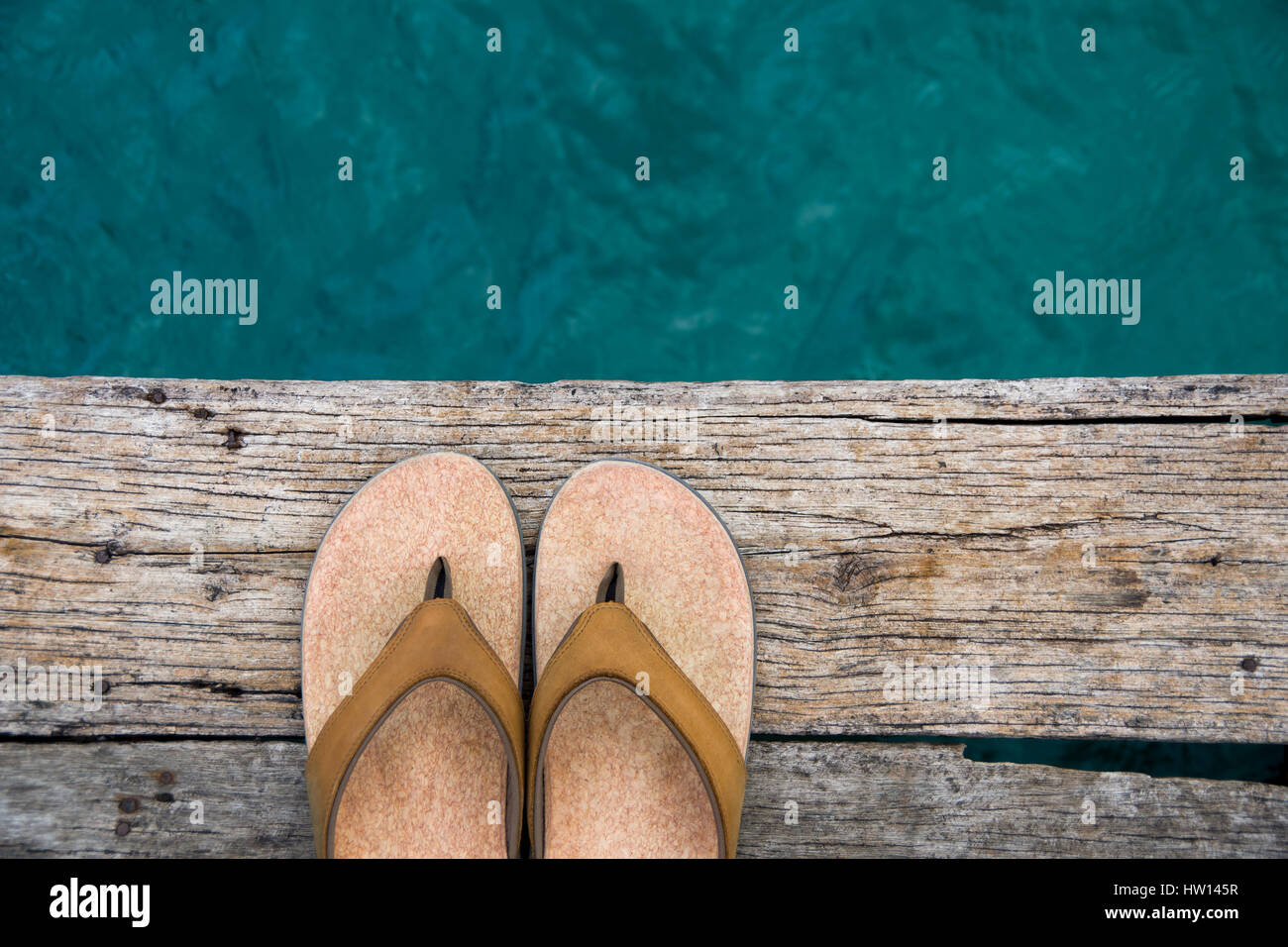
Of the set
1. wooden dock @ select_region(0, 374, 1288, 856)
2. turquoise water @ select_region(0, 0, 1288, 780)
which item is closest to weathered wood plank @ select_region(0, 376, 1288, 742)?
wooden dock @ select_region(0, 374, 1288, 856)

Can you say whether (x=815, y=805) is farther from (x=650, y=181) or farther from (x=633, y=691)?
(x=650, y=181)

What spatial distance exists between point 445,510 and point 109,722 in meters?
1.10

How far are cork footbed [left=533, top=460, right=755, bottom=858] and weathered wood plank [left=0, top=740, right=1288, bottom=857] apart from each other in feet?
0.76

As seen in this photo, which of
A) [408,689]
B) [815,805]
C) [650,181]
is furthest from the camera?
[650,181]

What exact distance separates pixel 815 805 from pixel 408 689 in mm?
1140

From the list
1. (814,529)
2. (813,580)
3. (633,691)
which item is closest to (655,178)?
(814,529)

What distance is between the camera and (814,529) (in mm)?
1925

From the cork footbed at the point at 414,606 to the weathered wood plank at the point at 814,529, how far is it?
97 mm

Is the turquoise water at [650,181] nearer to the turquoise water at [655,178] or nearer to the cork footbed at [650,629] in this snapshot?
the turquoise water at [655,178]

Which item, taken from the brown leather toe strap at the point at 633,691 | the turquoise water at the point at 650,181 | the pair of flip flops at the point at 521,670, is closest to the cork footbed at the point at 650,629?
the pair of flip flops at the point at 521,670

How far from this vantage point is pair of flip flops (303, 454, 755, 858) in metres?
1.64

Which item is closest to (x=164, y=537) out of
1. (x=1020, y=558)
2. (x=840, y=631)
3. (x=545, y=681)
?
(x=545, y=681)

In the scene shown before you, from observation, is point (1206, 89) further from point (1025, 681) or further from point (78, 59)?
point (78, 59)

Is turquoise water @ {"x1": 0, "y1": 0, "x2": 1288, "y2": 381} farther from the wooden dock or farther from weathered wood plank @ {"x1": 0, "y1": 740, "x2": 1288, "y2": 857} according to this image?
weathered wood plank @ {"x1": 0, "y1": 740, "x2": 1288, "y2": 857}
